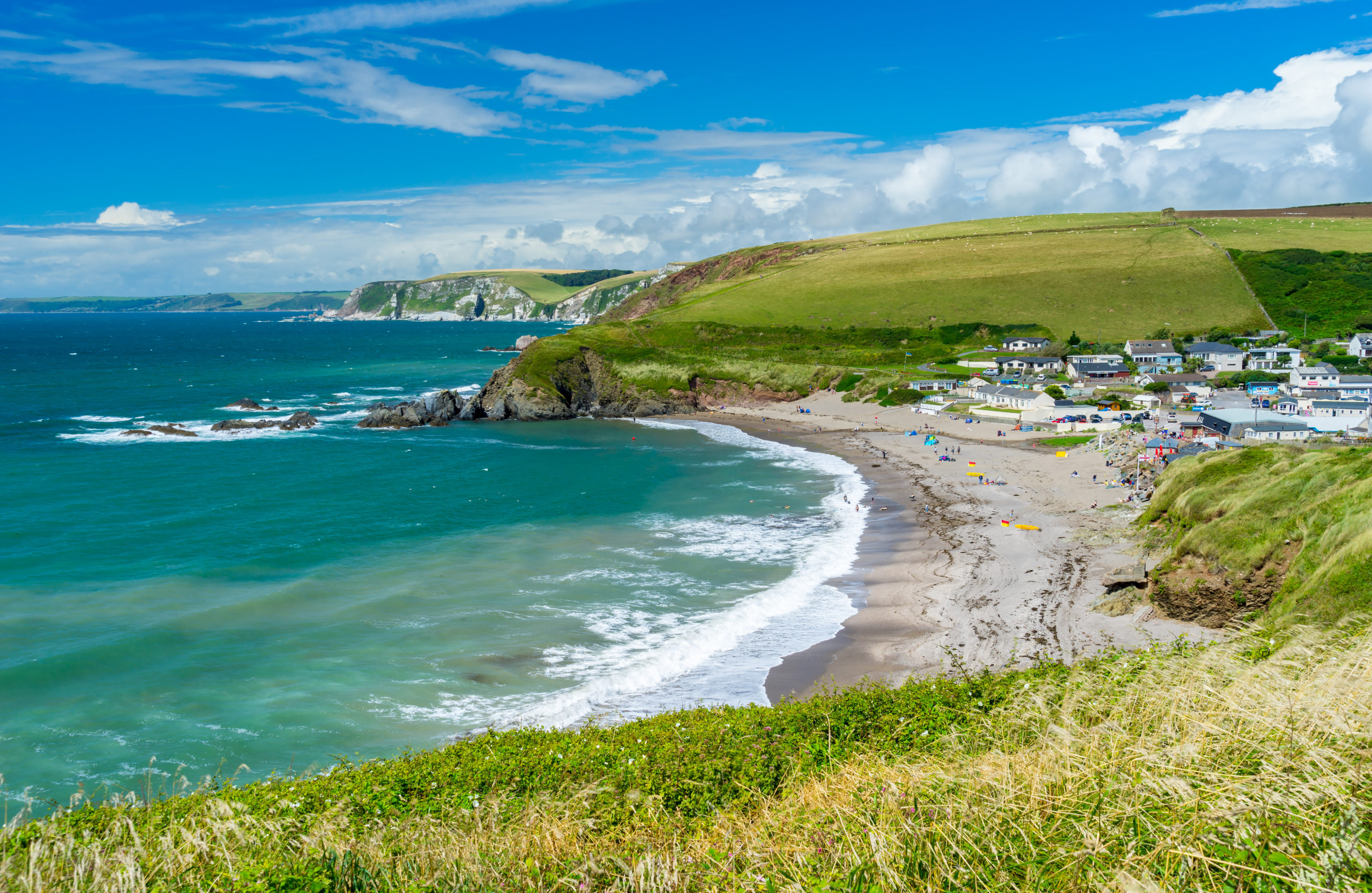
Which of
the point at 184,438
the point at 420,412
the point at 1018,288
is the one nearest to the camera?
the point at 184,438

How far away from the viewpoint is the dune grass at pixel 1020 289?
5025 inches

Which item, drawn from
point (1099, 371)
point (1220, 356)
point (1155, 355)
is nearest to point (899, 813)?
point (1099, 371)

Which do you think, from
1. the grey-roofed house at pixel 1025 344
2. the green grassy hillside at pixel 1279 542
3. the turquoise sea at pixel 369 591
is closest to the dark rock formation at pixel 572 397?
the turquoise sea at pixel 369 591

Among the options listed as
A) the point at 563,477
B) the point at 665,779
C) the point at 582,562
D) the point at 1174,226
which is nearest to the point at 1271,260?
the point at 1174,226

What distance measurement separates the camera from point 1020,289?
138875 mm

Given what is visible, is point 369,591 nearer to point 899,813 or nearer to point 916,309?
point 899,813

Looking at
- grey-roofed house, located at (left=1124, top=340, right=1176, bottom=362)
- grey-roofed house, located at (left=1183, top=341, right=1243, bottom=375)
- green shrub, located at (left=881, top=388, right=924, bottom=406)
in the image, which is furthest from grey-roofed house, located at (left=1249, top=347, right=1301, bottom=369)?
green shrub, located at (left=881, top=388, right=924, bottom=406)

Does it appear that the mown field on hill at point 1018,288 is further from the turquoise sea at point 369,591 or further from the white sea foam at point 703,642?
the white sea foam at point 703,642

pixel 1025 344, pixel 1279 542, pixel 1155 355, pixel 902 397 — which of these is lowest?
pixel 1279 542

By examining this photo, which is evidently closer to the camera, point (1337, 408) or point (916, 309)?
point (1337, 408)

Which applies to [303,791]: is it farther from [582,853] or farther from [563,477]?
[563,477]

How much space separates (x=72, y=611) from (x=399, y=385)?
90341mm

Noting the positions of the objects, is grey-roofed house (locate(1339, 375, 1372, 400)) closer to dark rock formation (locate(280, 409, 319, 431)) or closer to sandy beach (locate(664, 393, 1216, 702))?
sandy beach (locate(664, 393, 1216, 702))

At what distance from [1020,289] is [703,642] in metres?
132
